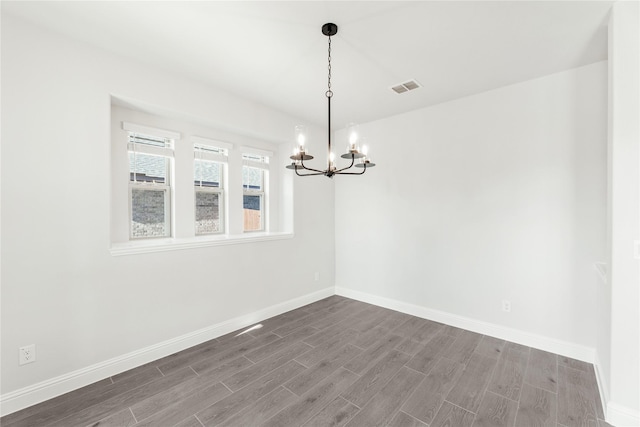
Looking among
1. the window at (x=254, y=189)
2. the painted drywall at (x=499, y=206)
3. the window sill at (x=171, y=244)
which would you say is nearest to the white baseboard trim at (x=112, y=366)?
the window sill at (x=171, y=244)

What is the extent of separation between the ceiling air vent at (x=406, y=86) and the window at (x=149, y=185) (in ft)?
8.61

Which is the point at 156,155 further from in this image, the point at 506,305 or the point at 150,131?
the point at 506,305

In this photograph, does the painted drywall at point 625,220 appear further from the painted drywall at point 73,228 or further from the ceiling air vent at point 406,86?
the painted drywall at point 73,228

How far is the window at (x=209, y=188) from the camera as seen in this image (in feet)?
11.0

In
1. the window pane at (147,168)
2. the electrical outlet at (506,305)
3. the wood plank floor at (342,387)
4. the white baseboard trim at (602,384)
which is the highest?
the window pane at (147,168)

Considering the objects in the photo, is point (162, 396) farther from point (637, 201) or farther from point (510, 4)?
point (510, 4)

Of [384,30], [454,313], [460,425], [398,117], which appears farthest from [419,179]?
[460,425]

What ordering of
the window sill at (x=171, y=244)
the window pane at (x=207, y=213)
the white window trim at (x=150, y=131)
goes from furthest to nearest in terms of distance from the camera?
the window pane at (x=207, y=213) < the white window trim at (x=150, y=131) < the window sill at (x=171, y=244)

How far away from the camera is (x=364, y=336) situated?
312 centimetres

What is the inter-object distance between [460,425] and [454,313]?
5.68 feet

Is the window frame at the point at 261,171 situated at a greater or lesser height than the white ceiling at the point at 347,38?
lesser

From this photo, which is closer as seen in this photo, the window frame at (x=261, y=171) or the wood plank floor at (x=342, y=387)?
the wood plank floor at (x=342, y=387)

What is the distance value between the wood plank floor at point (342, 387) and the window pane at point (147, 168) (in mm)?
1861

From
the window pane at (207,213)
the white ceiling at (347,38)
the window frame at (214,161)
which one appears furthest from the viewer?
the window pane at (207,213)
